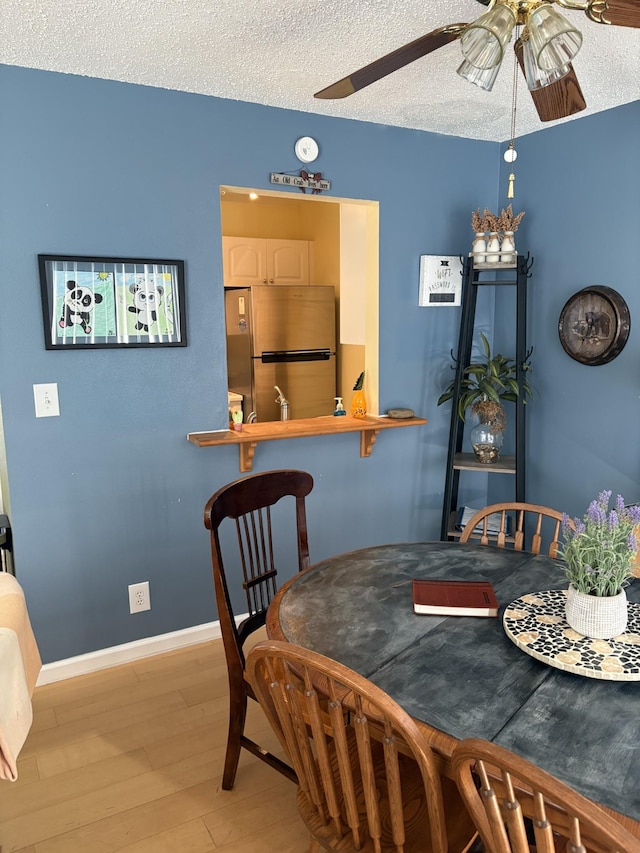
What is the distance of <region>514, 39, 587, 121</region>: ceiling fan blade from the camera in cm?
173

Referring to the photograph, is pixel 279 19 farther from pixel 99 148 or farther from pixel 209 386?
pixel 209 386

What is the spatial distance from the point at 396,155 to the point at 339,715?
2832mm

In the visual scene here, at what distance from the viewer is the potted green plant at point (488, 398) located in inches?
128

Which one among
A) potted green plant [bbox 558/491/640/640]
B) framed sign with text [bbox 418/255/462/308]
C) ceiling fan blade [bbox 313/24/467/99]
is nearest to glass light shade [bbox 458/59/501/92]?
ceiling fan blade [bbox 313/24/467/99]

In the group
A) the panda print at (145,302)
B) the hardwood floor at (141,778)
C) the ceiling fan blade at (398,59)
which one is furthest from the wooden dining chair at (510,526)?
the panda print at (145,302)

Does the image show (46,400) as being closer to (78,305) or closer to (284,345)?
(78,305)

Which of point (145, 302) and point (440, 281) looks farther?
point (440, 281)

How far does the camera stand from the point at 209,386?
9.57ft

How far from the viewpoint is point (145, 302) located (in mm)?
2715

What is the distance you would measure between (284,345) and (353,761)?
Answer: 3.47 m

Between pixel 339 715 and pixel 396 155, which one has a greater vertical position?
pixel 396 155

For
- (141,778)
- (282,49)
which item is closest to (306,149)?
(282,49)

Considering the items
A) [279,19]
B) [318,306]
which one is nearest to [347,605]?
[279,19]

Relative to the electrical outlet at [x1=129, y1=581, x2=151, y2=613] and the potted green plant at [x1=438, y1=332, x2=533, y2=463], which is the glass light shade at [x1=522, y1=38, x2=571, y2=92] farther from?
the electrical outlet at [x1=129, y1=581, x2=151, y2=613]
